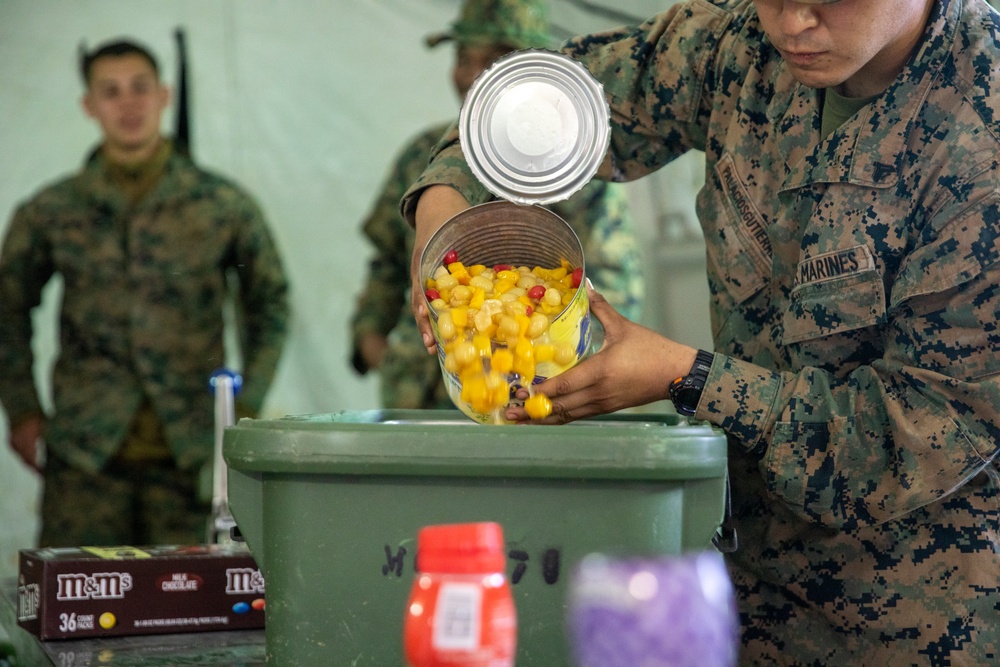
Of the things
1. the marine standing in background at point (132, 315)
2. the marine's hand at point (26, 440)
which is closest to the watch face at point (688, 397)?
the marine standing in background at point (132, 315)

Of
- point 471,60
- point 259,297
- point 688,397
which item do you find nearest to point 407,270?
point 259,297

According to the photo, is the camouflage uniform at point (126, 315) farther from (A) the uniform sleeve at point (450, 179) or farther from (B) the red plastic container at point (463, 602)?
(B) the red plastic container at point (463, 602)

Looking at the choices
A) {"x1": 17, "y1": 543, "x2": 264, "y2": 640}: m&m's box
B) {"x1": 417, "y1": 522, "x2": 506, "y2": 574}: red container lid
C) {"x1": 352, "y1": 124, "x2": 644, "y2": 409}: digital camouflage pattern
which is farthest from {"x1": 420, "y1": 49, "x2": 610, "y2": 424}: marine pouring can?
{"x1": 352, "y1": 124, "x2": 644, "y2": 409}: digital camouflage pattern

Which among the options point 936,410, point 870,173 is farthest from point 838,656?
point 870,173

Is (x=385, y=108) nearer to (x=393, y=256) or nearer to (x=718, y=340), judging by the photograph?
(x=393, y=256)

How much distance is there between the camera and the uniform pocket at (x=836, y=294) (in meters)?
1.56

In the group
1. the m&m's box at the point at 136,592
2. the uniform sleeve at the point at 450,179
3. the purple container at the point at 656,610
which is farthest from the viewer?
the uniform sleeve at the point at 450,179

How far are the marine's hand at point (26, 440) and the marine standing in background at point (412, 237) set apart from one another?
1130 mm

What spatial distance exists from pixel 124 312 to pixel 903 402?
3112 mm

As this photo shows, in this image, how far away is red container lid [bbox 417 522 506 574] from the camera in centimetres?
83

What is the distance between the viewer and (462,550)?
2.73 ft

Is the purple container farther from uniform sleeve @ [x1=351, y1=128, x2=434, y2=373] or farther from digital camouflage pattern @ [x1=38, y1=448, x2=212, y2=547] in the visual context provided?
digital camouflage pattern @ [x1=38, y1=448, x2=212, y2=547]

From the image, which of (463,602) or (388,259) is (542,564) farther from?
(388,259)

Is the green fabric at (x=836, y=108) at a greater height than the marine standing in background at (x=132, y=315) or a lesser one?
greater
